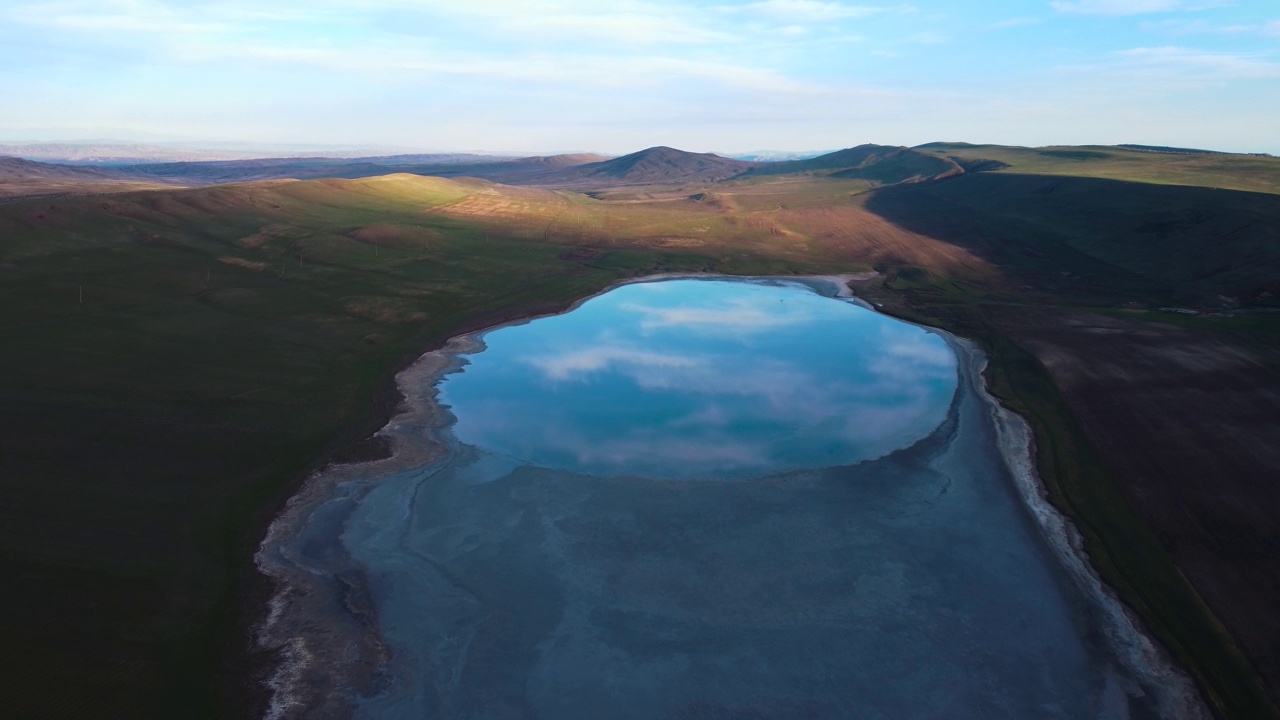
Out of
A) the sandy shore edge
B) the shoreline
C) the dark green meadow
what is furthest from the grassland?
the shoreline

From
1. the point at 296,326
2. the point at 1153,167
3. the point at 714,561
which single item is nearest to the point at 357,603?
the point at 714,561

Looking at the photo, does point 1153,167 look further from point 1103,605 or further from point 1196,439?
point 1103,605

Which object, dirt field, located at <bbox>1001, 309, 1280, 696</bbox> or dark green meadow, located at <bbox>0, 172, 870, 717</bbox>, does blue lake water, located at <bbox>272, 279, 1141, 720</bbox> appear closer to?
dark green meadow, located at <bbox>0, 172, 870, 717</bbox>

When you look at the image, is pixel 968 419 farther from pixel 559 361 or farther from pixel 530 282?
pixel 530 282

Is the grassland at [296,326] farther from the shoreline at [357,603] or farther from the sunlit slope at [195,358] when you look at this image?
the shoreline at [357,603]

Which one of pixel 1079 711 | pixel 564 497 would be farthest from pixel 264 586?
pixel 1079 711

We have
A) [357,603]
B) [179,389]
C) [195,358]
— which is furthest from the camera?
[195,358]

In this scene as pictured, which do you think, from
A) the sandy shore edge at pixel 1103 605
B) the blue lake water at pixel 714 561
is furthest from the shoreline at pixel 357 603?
the blue lake water at pixel 714 561
